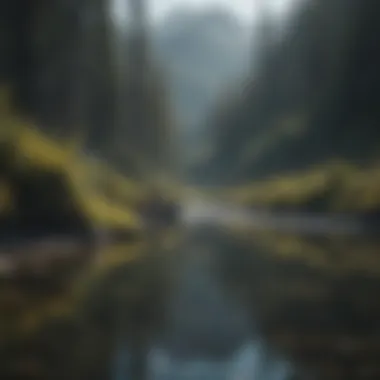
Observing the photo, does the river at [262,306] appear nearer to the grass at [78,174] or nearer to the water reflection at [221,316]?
the water reflection at [221,316]

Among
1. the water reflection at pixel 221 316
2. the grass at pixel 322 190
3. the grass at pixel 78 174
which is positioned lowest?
the water reflection at pixel 221 316

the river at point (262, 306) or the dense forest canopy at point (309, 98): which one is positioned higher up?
the dense forest canopy at point (309, 98)

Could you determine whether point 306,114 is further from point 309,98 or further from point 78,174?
point 78,174

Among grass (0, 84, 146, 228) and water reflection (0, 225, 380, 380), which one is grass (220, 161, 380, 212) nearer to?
water reflection (0, 225, 380, 380)

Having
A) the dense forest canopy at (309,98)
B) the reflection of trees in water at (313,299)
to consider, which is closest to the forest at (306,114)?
the dense forest canopy at (309,98)

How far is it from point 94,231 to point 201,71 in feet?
1.63

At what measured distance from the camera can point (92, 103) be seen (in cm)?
191

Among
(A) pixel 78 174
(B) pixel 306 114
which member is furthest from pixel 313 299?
(A) pixel 78 174

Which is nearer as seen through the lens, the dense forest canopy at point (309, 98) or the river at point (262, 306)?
the river at point (262, 306)

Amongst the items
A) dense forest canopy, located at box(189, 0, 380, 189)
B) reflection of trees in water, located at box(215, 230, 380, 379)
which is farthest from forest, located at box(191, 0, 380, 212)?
reflection of trees in water, located at box(215, 230, 380, 379)

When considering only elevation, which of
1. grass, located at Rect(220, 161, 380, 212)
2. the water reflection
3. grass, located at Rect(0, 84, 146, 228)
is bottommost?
the water reflection

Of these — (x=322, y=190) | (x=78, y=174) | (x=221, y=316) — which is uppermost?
(x=78, y=174)

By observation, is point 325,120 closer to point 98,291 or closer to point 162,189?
point 162,189

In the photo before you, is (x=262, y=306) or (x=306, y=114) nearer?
(x=262, y=306)
